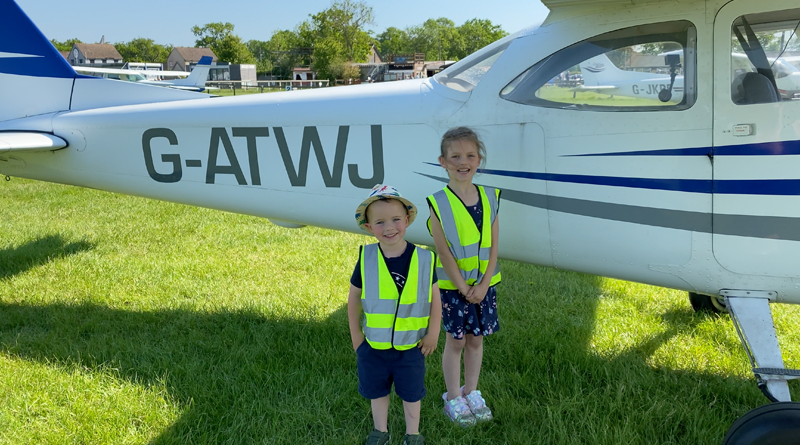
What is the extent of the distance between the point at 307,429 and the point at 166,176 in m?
2.13

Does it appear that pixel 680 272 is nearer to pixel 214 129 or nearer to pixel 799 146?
pixel 799 146

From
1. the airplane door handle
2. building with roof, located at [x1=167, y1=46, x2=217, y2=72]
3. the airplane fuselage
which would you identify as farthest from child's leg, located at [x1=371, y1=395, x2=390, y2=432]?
building with roof, located at [x1=167, y1=46, x2=217, y2=72]

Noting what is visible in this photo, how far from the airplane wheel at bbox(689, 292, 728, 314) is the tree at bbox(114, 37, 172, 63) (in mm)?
145374

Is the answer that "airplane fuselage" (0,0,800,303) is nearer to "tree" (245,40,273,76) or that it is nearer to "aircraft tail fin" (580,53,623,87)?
"aircraft tail fin" (580,53,623,87)

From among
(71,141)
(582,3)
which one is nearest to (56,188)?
(71,141)

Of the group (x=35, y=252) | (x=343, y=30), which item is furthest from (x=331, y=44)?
(x=35, y=252)

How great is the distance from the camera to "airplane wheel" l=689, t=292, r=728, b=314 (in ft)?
12.6

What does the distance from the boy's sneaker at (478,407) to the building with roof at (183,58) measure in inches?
5300

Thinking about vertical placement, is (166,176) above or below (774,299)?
above

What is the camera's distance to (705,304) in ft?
12.7

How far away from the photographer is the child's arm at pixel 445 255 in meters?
2.47

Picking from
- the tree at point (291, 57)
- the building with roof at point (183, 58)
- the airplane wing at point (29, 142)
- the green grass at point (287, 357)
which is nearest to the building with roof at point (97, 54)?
the building with roof at point (183, 58)

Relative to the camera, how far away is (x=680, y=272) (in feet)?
8.33

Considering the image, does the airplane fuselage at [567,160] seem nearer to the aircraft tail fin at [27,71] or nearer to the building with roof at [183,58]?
the aircraft tail fin at [27,71]
